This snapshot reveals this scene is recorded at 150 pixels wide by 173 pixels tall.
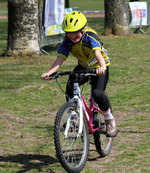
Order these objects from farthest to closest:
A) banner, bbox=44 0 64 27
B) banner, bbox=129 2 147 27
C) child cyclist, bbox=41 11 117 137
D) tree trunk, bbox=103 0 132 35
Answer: banner, bbox=129 2 147 27
tree trunk, bbox=103 0 132 35
banner, bbox=44 0 64 27
child cyclist, bbox=41 11 117 137

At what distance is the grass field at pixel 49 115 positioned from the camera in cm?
532

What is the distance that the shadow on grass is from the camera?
17.0 feet

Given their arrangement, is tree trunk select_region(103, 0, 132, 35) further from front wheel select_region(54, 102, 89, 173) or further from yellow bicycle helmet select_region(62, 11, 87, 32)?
front wheel select_region(54, 102, 89, 173)

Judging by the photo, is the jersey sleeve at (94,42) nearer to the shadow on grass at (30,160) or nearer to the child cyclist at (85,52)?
the child cyclist at (85,52)

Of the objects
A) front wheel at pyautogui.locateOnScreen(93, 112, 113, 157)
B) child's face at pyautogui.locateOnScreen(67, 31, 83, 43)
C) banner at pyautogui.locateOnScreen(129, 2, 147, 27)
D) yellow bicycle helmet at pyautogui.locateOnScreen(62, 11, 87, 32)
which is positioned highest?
yellow bicycle helmet at pyautogui.locateOnScreen(62, 11, 87, 32)

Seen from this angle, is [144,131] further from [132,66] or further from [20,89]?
[132,66]

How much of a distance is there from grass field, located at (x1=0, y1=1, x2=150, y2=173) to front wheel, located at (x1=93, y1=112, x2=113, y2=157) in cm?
11

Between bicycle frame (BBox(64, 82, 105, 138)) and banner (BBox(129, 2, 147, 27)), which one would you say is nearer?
bicycle frame (BBox(64, 82, 105, 138))

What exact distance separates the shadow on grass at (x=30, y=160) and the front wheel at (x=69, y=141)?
363 mm

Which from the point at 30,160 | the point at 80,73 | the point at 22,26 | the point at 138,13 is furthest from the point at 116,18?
the point at 80,73

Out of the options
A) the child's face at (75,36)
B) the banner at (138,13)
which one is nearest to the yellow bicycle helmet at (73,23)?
the child's face at (75,36)

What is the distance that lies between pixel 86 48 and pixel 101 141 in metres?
1.29

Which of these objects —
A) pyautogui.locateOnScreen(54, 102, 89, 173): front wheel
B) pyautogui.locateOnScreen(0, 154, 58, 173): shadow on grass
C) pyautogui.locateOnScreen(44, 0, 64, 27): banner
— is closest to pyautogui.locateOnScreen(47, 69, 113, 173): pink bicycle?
pyautogui.locateOnScreen(54, 102, 89, 173): front wheel

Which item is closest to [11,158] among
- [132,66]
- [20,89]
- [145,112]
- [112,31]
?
[145,112]
